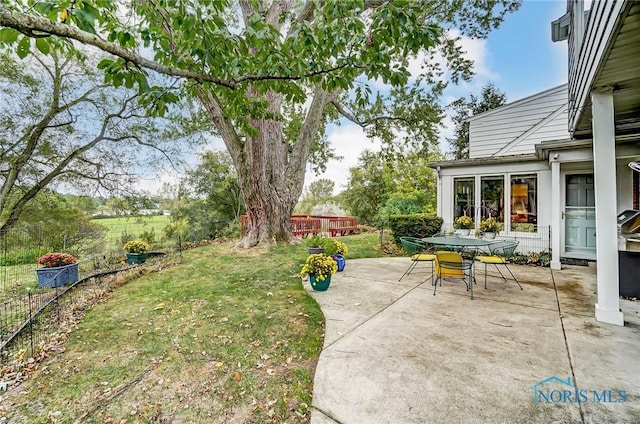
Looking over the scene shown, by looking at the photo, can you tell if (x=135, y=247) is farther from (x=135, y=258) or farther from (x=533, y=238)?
(x=533, y=238)

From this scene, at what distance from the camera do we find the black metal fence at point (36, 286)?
10.3 ft

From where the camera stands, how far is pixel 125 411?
2.06m

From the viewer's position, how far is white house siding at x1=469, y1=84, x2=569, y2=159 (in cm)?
774

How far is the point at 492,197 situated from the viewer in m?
7.26

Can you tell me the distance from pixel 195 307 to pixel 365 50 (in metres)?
3.92

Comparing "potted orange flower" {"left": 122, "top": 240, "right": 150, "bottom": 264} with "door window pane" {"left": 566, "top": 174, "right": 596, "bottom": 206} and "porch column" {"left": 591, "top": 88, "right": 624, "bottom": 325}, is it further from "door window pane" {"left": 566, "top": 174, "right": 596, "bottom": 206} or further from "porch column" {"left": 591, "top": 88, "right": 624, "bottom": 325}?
"door window pane" {"left": 566, "top": 174, "right": 596, "bottom": 206}

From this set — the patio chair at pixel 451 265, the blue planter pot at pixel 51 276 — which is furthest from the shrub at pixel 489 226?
the blue planter pot at pixel 51 276

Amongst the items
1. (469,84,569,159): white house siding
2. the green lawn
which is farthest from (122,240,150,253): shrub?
(469,84,569,159): white house siding

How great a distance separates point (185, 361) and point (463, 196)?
298 inches

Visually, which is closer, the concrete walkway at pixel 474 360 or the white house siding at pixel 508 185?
the concrete walkway at pixel 474 360

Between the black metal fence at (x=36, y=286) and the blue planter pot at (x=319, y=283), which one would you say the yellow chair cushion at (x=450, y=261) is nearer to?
the blue planter pot at (x=319, y=283)

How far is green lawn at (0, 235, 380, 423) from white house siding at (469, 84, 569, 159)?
7858 millimetres

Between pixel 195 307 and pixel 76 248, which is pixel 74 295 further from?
pixel 76 248

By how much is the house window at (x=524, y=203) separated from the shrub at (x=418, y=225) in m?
1.75
